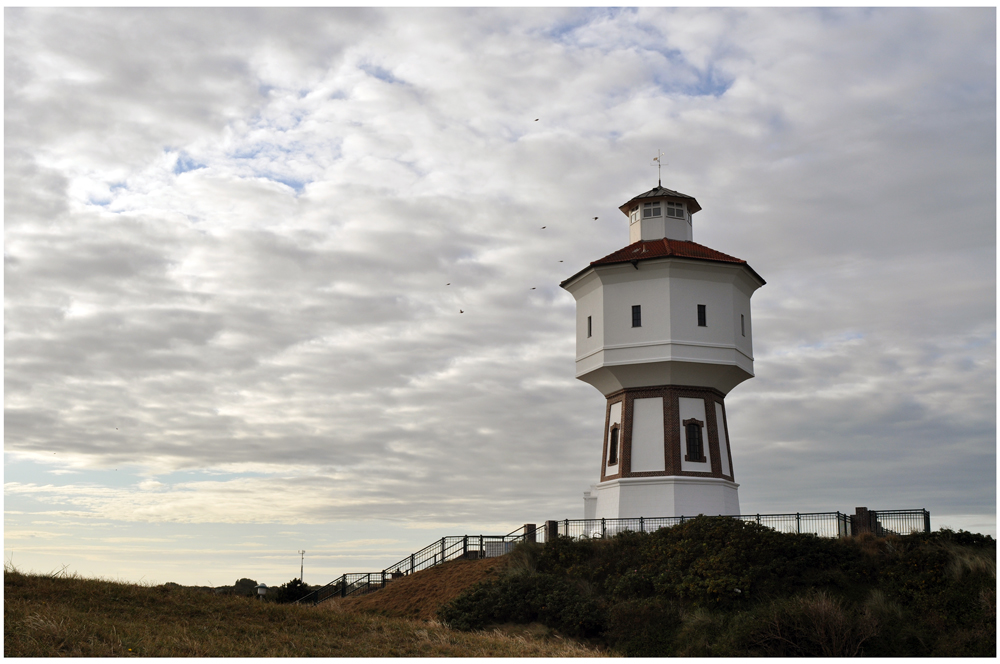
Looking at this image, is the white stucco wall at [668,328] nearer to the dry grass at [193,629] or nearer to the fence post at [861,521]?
the fence post at [861,521]

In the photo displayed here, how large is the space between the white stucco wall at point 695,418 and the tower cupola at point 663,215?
26.6ft

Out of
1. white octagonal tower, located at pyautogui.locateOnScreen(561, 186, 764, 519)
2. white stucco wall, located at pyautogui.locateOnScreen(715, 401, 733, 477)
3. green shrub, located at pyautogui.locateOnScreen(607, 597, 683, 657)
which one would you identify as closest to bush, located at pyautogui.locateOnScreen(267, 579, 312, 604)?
white octagonal tower, located at pyautogui.locateOnScreen(561, 186, 764, 519)

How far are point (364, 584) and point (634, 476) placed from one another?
12.7 metres

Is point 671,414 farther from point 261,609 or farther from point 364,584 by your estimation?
point 261,609

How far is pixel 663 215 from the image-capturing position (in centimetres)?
4125

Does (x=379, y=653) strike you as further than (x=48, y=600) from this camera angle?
No

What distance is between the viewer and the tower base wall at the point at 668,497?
3603cm

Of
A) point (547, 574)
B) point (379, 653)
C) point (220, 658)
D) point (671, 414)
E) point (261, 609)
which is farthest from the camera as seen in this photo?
point (671, 414)

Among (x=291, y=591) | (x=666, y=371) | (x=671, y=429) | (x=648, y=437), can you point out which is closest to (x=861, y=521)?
(x=671, y=429)

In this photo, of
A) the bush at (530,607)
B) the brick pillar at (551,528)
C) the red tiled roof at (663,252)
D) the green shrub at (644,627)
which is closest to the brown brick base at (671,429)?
the brick pillar at (551,528)

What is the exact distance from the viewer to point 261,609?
85.9ft

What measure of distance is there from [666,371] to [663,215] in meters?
8.25

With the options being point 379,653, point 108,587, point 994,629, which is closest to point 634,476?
point 994,629

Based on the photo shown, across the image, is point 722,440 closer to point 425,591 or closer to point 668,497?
point 668,497
